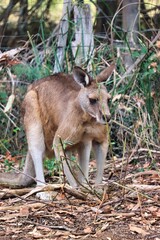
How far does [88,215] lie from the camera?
4.98 m

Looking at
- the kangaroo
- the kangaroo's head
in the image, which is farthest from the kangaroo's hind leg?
the kangaroo's head

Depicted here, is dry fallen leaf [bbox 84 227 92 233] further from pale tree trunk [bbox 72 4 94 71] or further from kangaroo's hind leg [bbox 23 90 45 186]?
pale tree trunk [bbox 72 4 94 71]

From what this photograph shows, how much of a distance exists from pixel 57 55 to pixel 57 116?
6.75ft

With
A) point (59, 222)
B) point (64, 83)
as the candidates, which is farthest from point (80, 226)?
point (64, 83)

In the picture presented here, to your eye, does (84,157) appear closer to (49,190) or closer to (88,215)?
(49,190)

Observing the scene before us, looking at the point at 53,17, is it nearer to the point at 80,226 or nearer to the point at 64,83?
the point at 64,83

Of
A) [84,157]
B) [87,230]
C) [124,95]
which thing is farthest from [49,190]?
[124,95]

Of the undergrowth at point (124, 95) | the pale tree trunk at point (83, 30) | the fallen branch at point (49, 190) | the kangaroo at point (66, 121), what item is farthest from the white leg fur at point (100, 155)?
the pale tree trunk at point (83, 30)

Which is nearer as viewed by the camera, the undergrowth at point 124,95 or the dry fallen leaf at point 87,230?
the dry fallen leaf at point 87,230

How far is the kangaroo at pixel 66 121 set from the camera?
5.62 m

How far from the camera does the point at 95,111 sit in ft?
18.1

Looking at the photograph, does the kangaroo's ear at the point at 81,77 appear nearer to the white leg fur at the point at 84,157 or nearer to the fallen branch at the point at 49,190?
the white leg fur at the point at 84,157

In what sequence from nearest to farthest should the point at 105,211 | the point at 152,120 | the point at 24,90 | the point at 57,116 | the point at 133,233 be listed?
1. the point at 133,233
2. the point at 105,211
3. the point at 57,116
4. the point at 152,120
5. the point at 24,90

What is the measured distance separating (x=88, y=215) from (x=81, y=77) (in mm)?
1315
